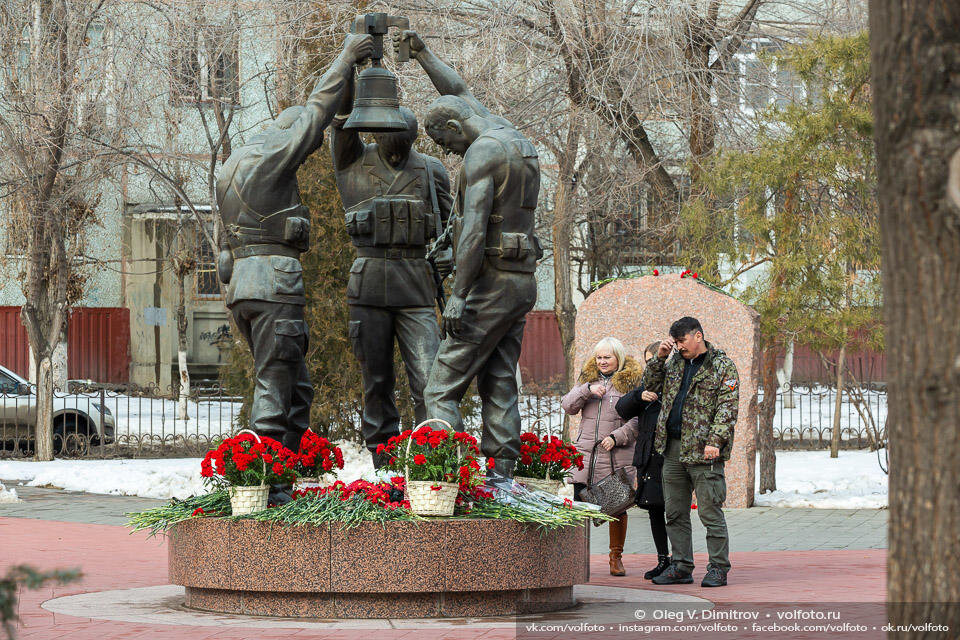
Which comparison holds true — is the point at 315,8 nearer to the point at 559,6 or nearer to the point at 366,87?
the point at 559,6

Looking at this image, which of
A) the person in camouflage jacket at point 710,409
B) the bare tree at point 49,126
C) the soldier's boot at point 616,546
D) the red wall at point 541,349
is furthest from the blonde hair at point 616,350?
the red wall at point 541,349

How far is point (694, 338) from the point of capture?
8469 millimetres

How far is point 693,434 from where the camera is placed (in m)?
8.40

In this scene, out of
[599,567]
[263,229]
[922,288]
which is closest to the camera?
[922,288]

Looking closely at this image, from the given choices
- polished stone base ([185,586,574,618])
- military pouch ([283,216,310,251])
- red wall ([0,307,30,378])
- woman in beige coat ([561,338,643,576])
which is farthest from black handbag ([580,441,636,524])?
red wall ([0,307,30,378])

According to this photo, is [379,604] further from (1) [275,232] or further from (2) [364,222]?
(2) [364,222]

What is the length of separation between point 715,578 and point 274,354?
3.14m

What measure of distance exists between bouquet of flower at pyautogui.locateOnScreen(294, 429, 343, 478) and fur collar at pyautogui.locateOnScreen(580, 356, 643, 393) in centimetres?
232

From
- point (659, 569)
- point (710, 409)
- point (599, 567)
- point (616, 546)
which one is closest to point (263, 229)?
point (710, 409)

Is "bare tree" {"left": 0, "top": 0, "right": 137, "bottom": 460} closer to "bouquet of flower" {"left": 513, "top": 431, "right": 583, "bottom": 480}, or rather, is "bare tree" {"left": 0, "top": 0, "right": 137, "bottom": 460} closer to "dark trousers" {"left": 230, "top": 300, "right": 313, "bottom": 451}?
"dark trousers" {"left": 230, "top": 300, "right": 313, "bottom": 451}

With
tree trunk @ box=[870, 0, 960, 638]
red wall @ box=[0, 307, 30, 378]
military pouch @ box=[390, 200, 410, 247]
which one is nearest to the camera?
tree trunk @ box=[870, 0, 960, 638]

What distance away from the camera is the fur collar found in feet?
30.6

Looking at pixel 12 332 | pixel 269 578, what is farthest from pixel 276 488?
pixel 12 332

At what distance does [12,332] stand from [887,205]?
1133 inches
